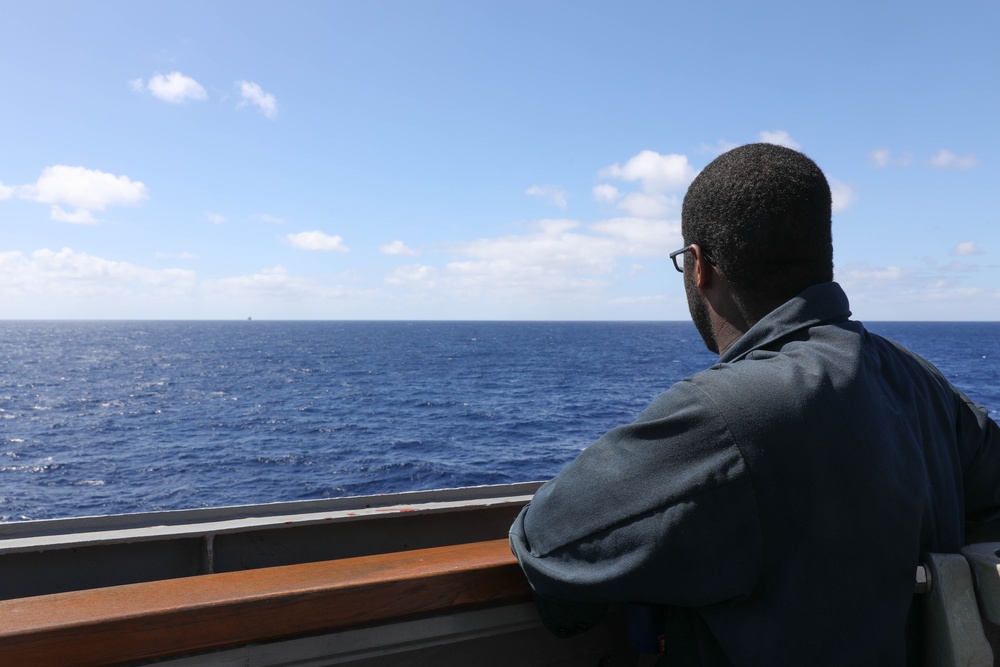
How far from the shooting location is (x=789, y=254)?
4.28ft

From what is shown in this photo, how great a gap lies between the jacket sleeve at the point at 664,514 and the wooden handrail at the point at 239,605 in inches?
12.8

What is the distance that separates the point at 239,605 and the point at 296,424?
29.7 m

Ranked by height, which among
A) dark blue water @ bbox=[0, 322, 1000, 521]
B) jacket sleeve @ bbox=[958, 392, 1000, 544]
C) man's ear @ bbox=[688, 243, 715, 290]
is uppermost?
man's ear @ bbox=[688, 243, 715, 290]

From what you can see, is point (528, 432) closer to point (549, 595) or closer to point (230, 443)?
point (230, 443)

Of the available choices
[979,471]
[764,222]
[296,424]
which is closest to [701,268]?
[764,222]

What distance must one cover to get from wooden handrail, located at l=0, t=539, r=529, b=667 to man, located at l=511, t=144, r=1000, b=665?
8.4 inches

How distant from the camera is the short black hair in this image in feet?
4.21

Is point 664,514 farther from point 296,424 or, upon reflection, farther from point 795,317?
point 296,424

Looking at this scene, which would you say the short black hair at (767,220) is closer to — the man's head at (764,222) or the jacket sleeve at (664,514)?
the man's head at (764,222)

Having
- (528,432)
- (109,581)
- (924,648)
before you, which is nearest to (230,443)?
(528,432)

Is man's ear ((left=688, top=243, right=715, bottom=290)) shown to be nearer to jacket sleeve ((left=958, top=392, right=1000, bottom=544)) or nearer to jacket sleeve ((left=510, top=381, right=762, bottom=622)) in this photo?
→ jacket sleeve ((left=510, top=381, right=762, bottom=622))

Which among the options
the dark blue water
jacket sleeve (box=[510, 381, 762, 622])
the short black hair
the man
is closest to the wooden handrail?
the man

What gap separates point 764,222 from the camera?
1.29 meters

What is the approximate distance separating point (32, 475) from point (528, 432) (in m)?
15.4
